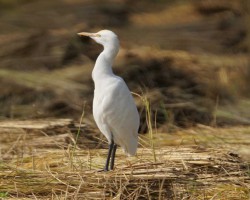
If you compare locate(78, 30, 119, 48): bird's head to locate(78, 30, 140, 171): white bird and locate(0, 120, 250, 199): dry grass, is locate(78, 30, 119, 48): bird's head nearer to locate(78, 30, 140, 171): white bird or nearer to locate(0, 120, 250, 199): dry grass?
locate(78, 30, 140, 171): white bird

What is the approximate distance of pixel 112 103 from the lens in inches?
174

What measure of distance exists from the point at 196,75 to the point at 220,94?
76 cm

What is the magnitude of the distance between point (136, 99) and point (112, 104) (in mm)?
2598

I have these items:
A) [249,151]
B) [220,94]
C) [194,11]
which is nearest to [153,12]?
[194,11]

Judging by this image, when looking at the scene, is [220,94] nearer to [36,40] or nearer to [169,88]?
[169,88]

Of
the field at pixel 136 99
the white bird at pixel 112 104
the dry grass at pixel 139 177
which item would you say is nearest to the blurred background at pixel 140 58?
the field at pixel 136 99

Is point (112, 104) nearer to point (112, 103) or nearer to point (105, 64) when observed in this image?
point (112, 103)

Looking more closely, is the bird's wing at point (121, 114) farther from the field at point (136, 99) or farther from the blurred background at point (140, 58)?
the blurred background at point (140, 58)

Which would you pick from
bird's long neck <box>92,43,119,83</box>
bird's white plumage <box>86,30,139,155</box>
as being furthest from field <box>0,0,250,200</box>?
bird's long neck <box>92,43,119,83</box>

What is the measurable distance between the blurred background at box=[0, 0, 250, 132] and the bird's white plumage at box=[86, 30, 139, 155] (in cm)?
77

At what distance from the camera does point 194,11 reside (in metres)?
11.0

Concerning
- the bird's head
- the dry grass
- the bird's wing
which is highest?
the bird's head

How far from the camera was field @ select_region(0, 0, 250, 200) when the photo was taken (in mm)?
4301

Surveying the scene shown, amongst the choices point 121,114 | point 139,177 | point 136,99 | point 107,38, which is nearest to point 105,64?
point 107,38
